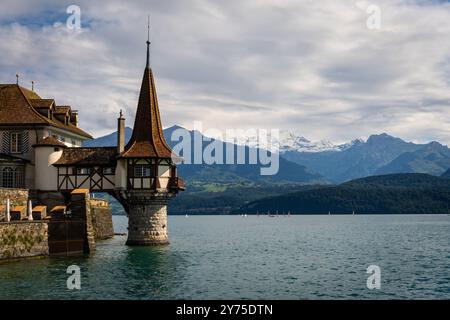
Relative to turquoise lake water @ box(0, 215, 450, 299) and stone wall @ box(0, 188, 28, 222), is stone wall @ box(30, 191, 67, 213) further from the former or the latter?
turquoise lake water @ box(0, 215, 450, 299)

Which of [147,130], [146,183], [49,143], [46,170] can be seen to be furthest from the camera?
[147,130]

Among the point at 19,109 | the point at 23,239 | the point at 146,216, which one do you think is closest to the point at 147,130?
the point at 146,216

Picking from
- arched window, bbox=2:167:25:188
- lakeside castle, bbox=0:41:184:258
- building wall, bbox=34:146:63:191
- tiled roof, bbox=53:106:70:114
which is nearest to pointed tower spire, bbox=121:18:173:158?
lakeside castle, bbox=0:41:184:258

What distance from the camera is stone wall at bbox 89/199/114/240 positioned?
78.9 metres

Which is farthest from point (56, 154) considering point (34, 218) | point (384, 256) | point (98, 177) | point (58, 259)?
point (384, 256)

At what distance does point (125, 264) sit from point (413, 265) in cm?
2758

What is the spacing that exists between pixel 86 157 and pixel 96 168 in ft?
5.44

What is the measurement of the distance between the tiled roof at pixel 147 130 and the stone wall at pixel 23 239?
551 inches

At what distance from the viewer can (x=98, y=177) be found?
2589 inches

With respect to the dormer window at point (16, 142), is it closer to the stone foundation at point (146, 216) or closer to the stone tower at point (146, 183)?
the stone tower at point (146, 183)

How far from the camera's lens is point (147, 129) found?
6644cm

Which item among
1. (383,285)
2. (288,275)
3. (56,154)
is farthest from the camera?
(56,154)

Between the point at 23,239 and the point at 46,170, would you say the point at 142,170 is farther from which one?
the point at 23,239
